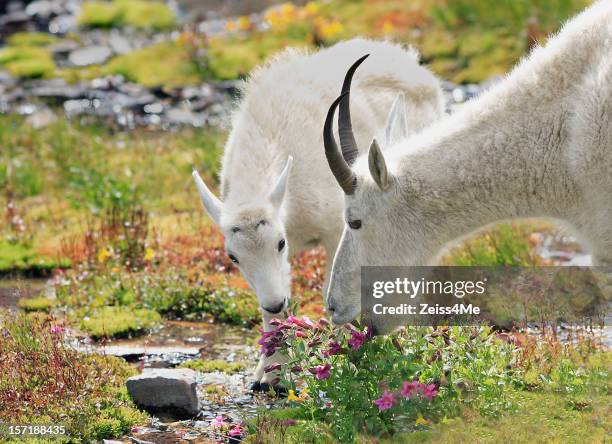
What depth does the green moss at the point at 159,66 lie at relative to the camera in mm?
20734

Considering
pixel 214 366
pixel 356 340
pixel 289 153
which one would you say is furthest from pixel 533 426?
pixel 289 153

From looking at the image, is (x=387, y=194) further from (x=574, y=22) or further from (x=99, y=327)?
(x=99, y=327)

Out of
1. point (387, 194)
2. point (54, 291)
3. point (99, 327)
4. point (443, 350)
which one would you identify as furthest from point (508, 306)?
point (54, 291)

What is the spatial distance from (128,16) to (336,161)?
21859 mm

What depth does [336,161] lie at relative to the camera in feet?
21.1

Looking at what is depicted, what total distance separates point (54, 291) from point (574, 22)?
595 centimetres

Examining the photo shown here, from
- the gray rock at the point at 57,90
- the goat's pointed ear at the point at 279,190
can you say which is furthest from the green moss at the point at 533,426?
the gray rock at the point at 57,90

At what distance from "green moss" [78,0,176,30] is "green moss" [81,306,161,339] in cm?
1768

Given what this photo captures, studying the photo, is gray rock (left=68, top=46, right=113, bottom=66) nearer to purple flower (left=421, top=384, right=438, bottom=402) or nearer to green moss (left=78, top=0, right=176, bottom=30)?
green moss (left=78, top=0, right=176, bottom=30)

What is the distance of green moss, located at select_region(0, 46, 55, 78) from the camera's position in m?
22.0

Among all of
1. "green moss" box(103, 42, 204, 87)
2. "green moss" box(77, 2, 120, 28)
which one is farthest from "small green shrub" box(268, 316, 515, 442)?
"green moss" box(77, 2, 120, 28)

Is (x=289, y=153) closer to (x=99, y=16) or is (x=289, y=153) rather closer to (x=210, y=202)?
(x=210, y=202)

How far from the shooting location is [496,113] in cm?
646

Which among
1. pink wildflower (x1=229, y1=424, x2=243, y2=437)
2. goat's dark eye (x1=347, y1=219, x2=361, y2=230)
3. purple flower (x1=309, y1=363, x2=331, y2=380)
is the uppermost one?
goat's dark eye (x1=347, y1=219, x2=361, y2=230)
